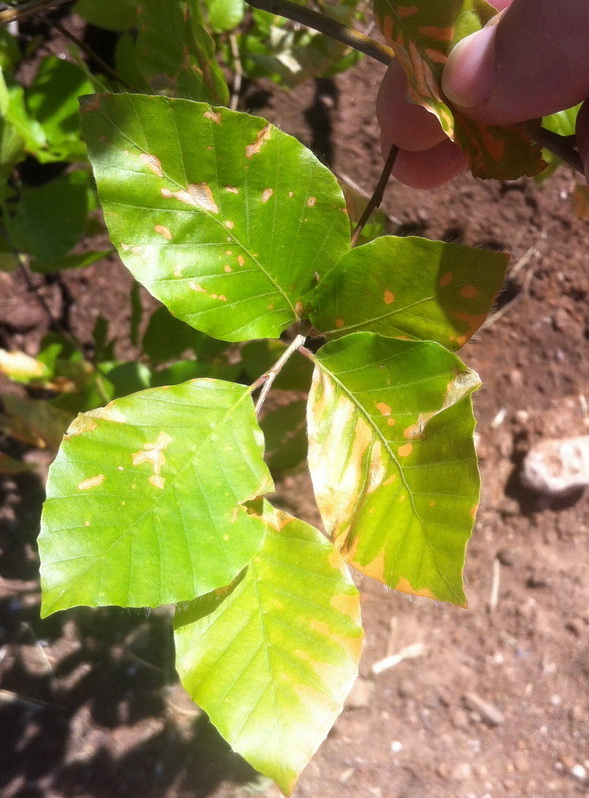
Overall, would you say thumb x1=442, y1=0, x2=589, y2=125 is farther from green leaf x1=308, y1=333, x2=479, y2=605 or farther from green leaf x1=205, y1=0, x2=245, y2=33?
green leaf x1=205, y1=0, x2=245, y2=33

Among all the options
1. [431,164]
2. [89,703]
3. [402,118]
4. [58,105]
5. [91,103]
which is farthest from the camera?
[89,703]

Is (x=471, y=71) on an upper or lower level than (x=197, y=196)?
upper

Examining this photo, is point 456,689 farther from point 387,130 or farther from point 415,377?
point 387,130

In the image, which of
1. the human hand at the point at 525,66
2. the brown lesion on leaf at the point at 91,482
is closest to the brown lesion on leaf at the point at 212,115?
the human hand at the point at 525,66

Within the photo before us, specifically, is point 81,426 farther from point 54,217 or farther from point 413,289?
point 54,217

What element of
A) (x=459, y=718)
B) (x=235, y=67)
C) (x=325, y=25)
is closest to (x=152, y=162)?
(x=325, y=25)

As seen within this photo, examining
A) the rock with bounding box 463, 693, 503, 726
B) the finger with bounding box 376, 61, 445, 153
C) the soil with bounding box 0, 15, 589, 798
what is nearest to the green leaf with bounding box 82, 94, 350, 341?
the finger with bounding box 376, 61, 445, 153

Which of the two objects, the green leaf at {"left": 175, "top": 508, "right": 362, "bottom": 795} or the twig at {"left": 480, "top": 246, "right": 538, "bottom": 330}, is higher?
the green leaf at {"left": 175, "top": 508, "right": 362, "bottom": 795}
